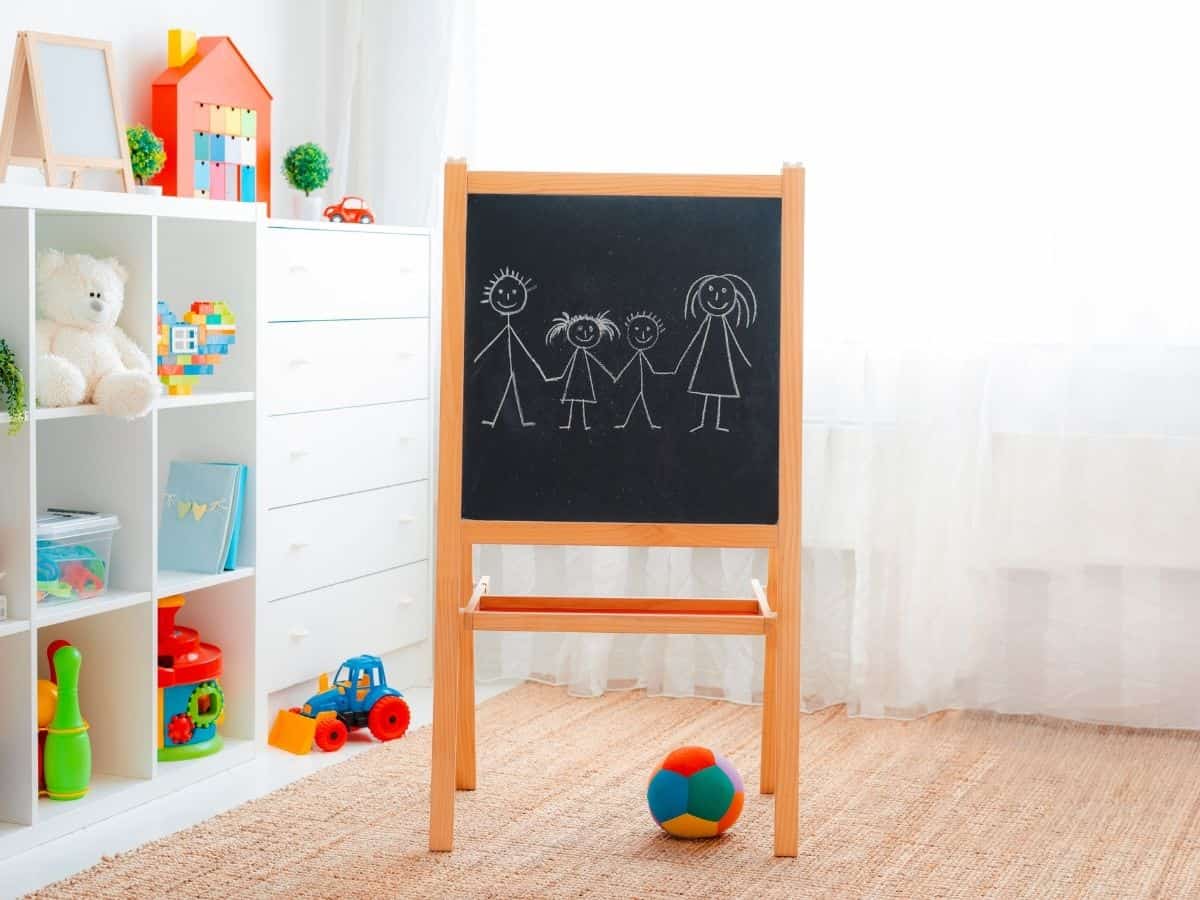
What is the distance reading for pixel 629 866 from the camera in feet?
8.43

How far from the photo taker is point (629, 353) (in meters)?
2.62

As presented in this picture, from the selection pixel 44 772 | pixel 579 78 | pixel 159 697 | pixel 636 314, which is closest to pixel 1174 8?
pixel 579 78

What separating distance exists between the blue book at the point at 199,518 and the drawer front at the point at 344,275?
359 mm

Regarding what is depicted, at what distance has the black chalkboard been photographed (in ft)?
8.54

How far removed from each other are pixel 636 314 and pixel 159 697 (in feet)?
4.04

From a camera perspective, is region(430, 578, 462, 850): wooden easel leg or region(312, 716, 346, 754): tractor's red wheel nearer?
region(430, 578, 462, 850): wooden easel leg

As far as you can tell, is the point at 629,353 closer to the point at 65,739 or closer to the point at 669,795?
the point at 669,795

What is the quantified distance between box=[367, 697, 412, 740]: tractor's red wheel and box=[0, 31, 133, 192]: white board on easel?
119cm

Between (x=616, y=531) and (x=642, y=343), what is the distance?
0.32 meters

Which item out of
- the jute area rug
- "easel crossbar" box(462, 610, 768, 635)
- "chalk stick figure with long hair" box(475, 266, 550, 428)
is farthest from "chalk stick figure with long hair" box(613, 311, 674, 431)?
the jute area rug

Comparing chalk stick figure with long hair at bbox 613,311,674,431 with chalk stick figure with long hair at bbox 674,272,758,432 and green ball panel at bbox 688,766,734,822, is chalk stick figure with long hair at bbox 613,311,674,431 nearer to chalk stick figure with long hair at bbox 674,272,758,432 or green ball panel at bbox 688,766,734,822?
chalk stick figure with long hair at bbox 674,272,758,432

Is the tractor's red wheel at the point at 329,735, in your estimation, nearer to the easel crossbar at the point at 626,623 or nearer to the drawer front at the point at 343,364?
the drawer front at the point at 343,364

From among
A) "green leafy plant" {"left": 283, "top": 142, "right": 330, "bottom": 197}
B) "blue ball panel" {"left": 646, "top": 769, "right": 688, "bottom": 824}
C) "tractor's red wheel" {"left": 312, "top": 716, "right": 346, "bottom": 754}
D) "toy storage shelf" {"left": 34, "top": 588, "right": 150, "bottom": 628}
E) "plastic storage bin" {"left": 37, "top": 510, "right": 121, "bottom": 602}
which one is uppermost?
"green leafy plant" {"left": 283, "top": 142, "right": 330, "bottom": 197}

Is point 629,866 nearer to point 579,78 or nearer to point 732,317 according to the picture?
point 732,317
